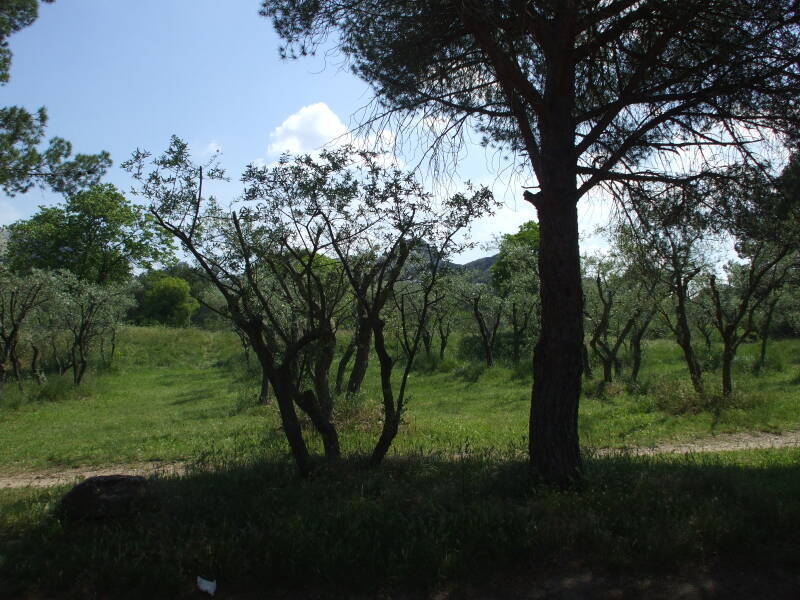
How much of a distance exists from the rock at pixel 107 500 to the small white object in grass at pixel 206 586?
54.9 inches

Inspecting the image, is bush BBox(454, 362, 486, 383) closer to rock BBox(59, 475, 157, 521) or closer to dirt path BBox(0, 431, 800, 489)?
dirt path BBox(0, 431, 800, 489)

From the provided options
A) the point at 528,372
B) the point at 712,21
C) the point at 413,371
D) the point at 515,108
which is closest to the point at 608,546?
the point at 515,108

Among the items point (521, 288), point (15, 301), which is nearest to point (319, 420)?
point (15, 301)

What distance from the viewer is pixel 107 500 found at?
16.6 feet

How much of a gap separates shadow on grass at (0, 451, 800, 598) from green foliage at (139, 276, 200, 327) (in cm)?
5562

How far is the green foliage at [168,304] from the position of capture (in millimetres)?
57938

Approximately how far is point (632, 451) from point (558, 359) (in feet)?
14.8

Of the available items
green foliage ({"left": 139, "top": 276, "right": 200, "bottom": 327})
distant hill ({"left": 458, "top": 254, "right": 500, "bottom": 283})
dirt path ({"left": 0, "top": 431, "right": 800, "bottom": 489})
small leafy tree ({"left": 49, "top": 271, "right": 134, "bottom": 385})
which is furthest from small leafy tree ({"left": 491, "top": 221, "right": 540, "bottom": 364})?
green foliage ({"left": 139, "top": 276, "right": 200, "bottom": 327})

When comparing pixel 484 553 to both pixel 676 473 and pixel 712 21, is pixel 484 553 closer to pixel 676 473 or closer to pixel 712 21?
pixel 676 473

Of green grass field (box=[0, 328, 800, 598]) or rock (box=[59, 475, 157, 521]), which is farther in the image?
rock (box=[59, 475, 157, 521])

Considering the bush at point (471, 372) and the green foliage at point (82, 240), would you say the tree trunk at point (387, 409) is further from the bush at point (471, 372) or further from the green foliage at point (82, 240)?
the green foliage at point (82, 240)

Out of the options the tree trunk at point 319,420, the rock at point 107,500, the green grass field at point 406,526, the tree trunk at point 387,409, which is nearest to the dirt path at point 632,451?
the green grass field at point 406,526

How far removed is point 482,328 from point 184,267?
23.9 m

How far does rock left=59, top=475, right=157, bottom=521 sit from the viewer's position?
503 centimetres
